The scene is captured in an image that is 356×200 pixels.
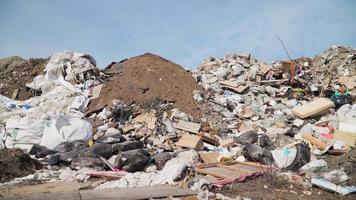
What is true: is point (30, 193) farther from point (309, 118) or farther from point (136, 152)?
point (309, 118)

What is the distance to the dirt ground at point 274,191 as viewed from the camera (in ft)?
16.3

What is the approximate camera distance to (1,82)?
1330 centimetres

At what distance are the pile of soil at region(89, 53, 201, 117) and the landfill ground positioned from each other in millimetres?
39

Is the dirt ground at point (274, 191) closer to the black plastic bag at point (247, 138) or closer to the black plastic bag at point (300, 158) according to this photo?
the black plastic bag at point (300, 158)

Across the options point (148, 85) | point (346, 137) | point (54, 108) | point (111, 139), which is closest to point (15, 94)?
point (54, 108)

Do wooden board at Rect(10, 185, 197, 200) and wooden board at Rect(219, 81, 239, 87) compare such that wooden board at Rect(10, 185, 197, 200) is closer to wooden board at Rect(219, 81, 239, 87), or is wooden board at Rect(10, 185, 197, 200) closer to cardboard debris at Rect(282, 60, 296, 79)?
wooden board at Rect(219, 81, 239, 87)

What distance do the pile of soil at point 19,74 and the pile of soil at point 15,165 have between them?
6598 millimetres

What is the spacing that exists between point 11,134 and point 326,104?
824 centimetres

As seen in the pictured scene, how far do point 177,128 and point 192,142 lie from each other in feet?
4.60

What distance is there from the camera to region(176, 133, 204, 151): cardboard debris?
8.03 m

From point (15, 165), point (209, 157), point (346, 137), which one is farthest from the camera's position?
point (346, 137)

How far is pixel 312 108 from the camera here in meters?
10.0

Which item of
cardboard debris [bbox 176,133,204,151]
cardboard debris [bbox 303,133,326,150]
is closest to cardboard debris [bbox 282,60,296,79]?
cardboard debris [bbox 303,133,326,150]

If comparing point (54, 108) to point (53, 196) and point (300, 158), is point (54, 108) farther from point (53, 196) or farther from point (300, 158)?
point (300, 158)
